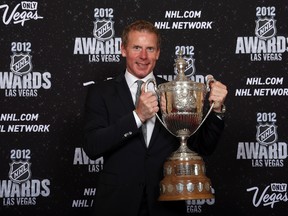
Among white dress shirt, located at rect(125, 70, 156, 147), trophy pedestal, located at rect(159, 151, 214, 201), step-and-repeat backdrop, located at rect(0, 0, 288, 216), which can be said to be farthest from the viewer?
step-and-repeat backdrop, located at rect(0, 0, 288, 216)

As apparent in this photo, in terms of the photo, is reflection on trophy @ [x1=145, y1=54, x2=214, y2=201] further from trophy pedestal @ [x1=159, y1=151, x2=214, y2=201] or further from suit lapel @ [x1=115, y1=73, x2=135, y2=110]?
suit lapel @ [x1=115, y1=73, x2=135, y2=110]

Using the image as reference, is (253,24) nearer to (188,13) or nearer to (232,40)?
(232,40)

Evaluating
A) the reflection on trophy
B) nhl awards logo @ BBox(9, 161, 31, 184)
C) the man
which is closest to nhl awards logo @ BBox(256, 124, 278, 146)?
the man

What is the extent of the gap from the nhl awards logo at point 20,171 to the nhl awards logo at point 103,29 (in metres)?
0.82

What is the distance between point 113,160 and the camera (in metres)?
2.32

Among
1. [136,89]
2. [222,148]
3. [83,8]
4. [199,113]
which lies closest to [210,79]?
[199,113]

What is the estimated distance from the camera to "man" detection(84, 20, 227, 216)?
2.25 m

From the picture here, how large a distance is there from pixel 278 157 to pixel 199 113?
44.3 inches

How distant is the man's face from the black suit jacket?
95 millimetres

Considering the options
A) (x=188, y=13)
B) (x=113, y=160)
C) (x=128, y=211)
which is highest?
(x=188, y=13)

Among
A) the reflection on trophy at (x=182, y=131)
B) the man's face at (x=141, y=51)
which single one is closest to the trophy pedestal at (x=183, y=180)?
the reflection on trophy at (x=182, y=131)

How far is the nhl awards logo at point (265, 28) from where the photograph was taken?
131 inches

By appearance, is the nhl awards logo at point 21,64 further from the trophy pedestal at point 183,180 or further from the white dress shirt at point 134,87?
the trophy pedestal at point 183,180

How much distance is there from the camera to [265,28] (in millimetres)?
3324
